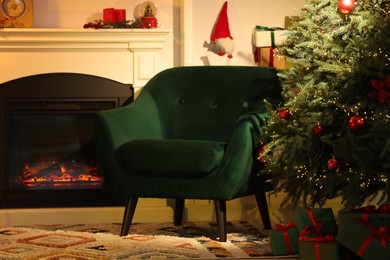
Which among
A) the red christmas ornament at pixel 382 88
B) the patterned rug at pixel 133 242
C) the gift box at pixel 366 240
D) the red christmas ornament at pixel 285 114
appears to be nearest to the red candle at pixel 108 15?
the patterned rug at pixel 133 242

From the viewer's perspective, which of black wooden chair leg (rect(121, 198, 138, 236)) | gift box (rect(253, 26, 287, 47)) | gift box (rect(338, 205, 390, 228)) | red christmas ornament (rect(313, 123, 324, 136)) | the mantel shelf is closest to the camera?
gift box (rect(338, 205, 390, 228))

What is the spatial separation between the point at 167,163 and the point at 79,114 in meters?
1.18

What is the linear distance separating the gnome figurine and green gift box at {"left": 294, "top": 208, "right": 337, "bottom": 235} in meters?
1.88

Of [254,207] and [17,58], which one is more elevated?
[17,58]

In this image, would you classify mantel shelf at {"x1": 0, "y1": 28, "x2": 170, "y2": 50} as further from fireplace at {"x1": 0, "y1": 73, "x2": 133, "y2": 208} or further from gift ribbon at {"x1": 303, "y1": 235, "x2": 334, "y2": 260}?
gift ribbon at {"x1": 303, "y1": 235, "x2": 334, "y2": 260}

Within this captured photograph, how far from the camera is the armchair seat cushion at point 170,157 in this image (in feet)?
12.6

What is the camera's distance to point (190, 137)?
14.7 ft

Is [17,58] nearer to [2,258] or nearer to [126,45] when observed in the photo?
[126,45]

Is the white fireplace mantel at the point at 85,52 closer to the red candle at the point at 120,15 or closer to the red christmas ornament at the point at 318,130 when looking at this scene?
the red candle at the point at 120,15

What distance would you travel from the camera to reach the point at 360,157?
3209mm

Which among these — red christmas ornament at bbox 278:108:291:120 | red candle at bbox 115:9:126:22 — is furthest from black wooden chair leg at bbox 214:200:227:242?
red candle at bbox 115:9:126:22

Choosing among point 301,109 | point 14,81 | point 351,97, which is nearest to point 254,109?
point 301,109

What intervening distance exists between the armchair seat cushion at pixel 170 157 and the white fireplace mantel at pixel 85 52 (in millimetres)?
998

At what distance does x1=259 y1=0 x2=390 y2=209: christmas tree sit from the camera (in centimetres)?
325
